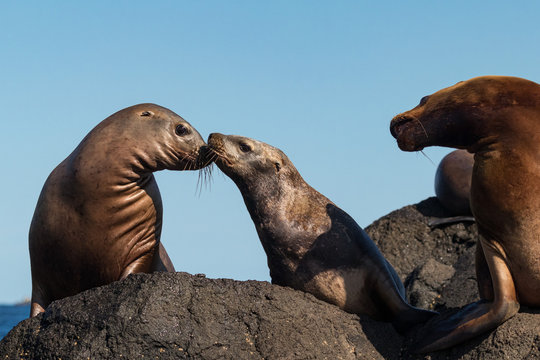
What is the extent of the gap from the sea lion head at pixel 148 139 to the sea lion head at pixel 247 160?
309mm

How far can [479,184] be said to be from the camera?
5.82m

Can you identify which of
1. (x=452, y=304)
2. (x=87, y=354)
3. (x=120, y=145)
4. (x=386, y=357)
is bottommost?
(x=452, y=304)

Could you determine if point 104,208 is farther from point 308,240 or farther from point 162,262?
point 308,240

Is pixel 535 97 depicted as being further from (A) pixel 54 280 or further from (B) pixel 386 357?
(A) pixel 54 280

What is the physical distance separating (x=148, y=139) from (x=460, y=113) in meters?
2.71

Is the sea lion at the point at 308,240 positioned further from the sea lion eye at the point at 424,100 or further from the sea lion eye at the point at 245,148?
the sea lion eye at the point at 424,100

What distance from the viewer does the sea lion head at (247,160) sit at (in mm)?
6887

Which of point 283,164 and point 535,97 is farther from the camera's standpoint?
point 283,164

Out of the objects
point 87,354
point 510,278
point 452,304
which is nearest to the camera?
point 87,354

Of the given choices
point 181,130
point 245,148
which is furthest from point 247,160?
point 181,130

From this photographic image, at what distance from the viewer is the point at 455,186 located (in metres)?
13.3

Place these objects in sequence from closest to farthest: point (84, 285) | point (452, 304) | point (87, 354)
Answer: point (87, 354)
point (84, 285)
point (452, 304)

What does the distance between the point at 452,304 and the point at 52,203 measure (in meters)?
5.52

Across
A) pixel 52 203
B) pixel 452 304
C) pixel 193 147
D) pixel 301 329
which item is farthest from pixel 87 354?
pixel 452 304
